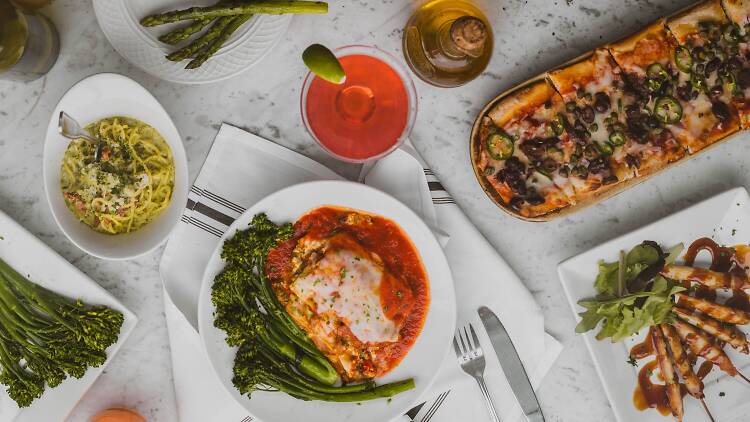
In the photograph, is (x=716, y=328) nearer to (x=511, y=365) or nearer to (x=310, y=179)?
(x=511, y=365)

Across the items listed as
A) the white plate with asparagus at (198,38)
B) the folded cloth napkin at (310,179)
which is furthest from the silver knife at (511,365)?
the white plate with asparagus at (198,38)

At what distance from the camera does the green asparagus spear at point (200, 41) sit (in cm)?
288

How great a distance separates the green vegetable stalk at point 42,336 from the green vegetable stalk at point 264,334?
0.68 meters

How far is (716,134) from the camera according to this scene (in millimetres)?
3035

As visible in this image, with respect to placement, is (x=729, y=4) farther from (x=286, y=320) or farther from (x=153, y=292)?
(x=153, y=292)

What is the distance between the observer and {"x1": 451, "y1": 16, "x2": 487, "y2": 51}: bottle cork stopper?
2.80 m

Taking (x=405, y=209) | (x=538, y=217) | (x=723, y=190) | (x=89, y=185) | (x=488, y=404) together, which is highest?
(x=89, y=185)

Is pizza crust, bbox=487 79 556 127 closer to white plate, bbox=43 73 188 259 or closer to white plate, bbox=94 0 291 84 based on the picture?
Result: white plate, bbox=94 0 291 84

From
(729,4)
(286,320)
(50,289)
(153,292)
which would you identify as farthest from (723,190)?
(50,289)

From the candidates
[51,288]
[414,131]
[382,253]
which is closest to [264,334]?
[382,253]

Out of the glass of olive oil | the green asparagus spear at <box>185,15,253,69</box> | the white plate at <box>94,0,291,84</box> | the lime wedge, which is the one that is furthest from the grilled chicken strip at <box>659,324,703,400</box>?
the glass of olive oil

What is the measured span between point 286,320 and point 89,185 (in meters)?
1.21

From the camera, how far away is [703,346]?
3324 millimetres

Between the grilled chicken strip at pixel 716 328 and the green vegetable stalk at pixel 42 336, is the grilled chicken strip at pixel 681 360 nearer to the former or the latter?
the grilled chicken strip at pixel 716 328
